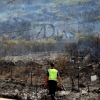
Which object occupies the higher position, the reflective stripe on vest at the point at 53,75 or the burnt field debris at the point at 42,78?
the reflective stripe on vest at the point at 53,75

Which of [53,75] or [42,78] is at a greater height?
[53,75]

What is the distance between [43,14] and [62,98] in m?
16.1

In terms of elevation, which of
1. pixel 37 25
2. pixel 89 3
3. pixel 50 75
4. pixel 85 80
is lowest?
pixel 85 80

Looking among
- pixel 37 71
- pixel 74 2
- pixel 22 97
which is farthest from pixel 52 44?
pixel 22 97

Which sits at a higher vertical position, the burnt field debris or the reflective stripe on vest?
the reflective stripe on vest

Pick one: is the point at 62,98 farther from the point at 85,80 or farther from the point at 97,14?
the point at 97,14

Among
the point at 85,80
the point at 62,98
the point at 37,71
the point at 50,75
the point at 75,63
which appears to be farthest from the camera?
the point at 75,63

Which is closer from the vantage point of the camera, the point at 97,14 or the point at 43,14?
the point at 97,14

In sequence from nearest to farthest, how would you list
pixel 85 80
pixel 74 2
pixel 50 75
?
pixel 50 75 → pixel 85 80 → pixel 74 2

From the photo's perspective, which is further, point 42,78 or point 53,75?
point 42,78

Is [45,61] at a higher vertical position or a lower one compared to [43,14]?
lower

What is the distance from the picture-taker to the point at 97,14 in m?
22.7

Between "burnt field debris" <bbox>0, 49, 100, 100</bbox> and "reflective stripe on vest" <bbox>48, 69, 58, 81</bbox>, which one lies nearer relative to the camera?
"reflective stripe on vest" <bbox>48, 69, 58, 81</bbox>

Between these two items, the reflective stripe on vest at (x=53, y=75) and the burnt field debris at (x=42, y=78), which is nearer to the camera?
the reflective stripe on vest at (x=53, y=75)
